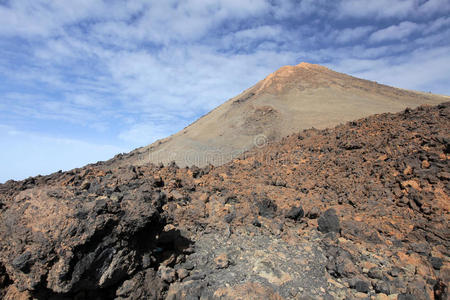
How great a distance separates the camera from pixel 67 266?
2.97 meters

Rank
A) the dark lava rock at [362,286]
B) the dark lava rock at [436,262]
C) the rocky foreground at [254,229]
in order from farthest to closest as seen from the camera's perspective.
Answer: the dark lava rock at [436,262]
the dark lava rock at [362,286]
the rocky foreground at [254,229]

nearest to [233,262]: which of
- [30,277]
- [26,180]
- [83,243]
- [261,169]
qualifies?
[83,243]

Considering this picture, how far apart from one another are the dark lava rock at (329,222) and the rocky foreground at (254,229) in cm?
2

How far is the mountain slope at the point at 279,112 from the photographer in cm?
2409

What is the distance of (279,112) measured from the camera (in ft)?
96.6

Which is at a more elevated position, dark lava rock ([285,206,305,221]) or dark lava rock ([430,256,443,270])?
dark lava rock ([285,206,305,221])

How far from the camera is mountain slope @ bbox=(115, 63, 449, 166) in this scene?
24.1 m

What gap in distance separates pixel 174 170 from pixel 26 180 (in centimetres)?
763

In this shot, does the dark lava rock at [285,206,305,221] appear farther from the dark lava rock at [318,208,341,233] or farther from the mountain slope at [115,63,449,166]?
the mountain slope at [115,63,449,166]

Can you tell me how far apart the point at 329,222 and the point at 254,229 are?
1738 millimetres

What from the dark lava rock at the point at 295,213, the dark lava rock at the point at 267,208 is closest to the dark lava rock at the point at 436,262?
the dark lava rock at the point at 295,213

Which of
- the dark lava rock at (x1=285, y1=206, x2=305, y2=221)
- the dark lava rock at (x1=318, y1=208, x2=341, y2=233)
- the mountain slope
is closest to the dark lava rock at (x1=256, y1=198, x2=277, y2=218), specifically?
the dark lava rock at (x1=285, y1=206, x2=305, y2=221)

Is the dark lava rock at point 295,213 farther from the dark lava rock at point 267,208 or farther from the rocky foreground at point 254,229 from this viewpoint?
the dark lava rock at point 267,208

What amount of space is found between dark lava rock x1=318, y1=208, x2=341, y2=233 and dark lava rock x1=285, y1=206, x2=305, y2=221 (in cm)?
49
